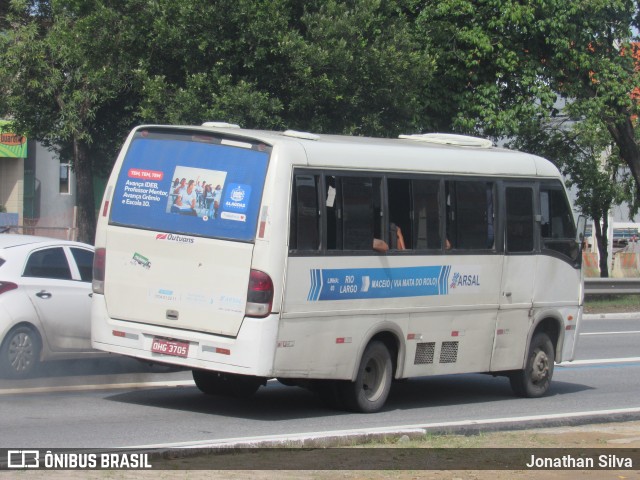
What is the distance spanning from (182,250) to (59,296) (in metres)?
2.67

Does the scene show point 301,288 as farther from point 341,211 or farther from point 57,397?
point 57,397

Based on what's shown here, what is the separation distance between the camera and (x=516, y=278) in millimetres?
12680

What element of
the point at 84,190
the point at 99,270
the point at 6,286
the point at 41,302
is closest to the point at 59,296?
the point at 41,302

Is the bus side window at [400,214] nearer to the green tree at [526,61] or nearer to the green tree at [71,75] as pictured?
the green tree at [71,75]

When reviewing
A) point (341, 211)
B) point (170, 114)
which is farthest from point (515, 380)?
point (170, 114)

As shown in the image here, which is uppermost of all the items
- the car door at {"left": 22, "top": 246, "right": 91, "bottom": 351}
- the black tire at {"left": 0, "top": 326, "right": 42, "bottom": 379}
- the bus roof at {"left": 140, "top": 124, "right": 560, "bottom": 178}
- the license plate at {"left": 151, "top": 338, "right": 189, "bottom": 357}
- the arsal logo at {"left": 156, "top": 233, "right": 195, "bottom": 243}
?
the bus roof at {"left": 140, "top": 124, "right": 560, "bottom": 178}

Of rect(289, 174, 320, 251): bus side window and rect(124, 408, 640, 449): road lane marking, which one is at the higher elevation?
rect(289, 174, 320, 251): bus side window

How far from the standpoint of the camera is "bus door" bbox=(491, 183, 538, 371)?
12.5 m

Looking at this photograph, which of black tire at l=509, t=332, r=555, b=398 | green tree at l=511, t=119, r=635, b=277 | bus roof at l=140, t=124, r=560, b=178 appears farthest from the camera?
green tree at l=511, t=119, r=635, b=277

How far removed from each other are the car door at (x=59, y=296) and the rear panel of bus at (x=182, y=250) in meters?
1.51

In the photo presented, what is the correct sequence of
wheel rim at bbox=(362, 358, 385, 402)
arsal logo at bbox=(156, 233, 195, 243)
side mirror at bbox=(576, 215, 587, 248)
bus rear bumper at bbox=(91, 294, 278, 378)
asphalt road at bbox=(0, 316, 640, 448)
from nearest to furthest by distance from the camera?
asphalt road at bbox=(0, 316, 640, 448)
bus rear bumper at bbox=(91, 294, 278, 378)
arsal logo at bbox=(156, 233, 195, 243)
wheel rim at bbox=(362, 358, 385, 402)
side mirror at bbox=(576, 215, 587, 248)

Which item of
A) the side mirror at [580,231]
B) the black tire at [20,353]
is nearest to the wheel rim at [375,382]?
the black tire at [20,353]

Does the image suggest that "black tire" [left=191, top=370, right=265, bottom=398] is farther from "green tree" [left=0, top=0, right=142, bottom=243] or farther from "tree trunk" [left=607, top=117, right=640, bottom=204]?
"tree trunk" [left=607, top=117, right=640, bottom=204]

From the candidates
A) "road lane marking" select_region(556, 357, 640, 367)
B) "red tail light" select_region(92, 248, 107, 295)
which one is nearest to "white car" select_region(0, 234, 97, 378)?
"red tail light" select_region(92, 248, 107, 295)
